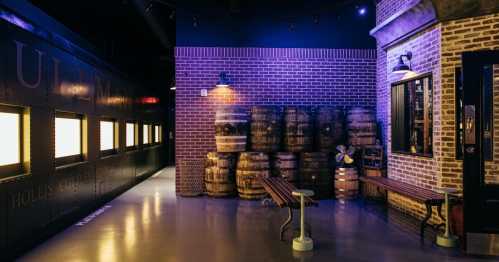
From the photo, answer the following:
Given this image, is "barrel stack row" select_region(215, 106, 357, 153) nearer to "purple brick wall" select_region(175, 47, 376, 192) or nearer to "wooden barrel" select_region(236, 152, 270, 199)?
"wooden barrel" select_region(236, 152, 270, 199)

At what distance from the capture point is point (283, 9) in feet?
25.5

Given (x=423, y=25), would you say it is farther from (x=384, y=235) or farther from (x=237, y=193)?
(x=237, y=193)

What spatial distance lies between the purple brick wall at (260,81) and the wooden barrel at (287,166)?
1.23 metres

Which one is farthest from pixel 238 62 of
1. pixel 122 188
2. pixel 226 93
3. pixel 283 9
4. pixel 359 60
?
pixel 122 188

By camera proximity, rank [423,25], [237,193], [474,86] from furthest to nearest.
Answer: [237,193]
[423,25]
[474,86]

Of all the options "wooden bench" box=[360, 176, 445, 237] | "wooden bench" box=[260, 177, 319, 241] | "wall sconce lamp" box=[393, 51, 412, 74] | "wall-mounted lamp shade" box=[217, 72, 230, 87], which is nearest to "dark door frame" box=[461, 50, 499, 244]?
"wooden bench" box=[360, 176, 445, 237]

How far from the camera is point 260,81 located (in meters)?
7.72

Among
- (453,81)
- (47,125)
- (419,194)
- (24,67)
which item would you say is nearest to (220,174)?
(47,125)

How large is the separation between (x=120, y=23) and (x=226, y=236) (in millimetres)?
6377

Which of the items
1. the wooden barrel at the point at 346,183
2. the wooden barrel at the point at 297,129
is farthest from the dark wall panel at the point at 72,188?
the wooden barrel at the point at 346,183

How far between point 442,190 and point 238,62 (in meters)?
4.50

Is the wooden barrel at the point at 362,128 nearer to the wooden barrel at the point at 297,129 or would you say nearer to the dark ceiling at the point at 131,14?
the wooden barrel at the point at 297,129

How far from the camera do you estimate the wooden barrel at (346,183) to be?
22.7ft

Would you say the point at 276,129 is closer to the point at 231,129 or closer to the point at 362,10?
the point at 231,129
